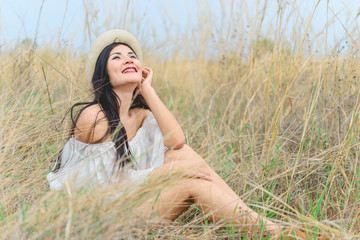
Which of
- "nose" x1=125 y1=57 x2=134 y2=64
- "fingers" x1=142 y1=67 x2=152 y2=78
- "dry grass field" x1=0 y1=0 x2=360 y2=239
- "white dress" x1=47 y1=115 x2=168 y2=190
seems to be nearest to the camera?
"dry grass field" x1=0 y1=0 x2=360 y2=239

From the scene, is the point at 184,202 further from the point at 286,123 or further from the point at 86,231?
the point at 286,123

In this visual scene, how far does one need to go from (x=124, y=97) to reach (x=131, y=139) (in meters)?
0.23

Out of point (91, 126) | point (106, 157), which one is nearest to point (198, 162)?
point (106, 157)

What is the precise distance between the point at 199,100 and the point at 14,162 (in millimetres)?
1960

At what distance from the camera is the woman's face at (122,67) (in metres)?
2.03

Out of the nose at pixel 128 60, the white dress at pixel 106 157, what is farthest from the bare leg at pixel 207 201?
the nose at pixel 128 60

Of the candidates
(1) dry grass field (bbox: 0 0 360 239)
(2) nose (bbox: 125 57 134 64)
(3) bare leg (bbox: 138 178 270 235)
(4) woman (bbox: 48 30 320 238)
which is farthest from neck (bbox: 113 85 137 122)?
(3) bare leg (bbox: 138 178 270 235)

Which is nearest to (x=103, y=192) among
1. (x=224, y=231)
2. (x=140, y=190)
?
(x=140, y=190)

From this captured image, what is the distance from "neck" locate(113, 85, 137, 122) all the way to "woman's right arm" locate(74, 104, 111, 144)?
16 cm

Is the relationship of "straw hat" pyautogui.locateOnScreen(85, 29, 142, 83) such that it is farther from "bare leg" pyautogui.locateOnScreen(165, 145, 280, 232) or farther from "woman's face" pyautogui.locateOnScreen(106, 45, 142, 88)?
"bare leg" pyautogui.locateOnScreen(165, 145, 280, 232)

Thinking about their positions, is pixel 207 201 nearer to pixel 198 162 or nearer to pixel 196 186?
pixel 196 186

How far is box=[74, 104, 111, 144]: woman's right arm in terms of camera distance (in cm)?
193

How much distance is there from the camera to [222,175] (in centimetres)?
226

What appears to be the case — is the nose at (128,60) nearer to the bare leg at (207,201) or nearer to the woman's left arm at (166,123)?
the woman's left arm at (166,123)
